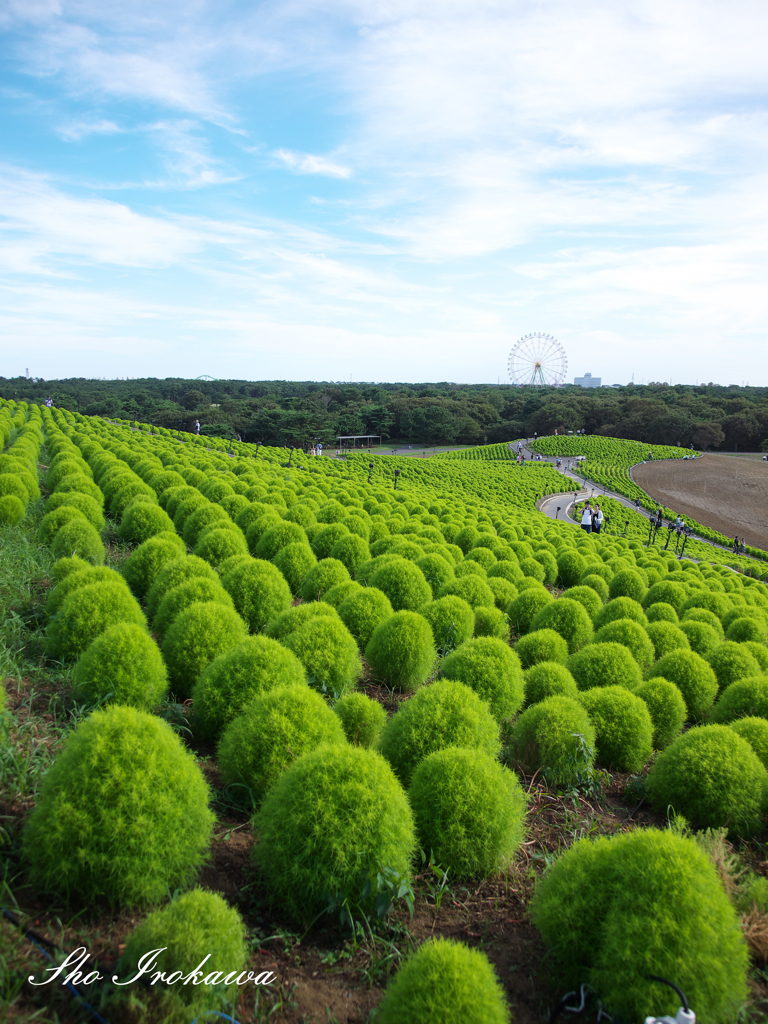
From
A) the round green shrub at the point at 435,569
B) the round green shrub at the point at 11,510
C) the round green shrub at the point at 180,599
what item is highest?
the round green shrub at the point at 11,510

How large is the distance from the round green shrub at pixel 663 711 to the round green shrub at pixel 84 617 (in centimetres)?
588

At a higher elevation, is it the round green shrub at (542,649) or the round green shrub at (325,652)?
the round green shrub at (325,652)

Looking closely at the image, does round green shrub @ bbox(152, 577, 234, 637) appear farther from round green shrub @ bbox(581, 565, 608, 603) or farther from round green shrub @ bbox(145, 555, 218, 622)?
round green shrub @ bbox(581, 565, 608, 603)

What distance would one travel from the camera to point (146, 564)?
315 inches

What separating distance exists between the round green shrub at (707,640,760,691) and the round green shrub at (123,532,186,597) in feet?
27.6

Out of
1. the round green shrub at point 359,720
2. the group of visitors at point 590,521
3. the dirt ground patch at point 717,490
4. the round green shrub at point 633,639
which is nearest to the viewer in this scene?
the round green shrub at point 359,720


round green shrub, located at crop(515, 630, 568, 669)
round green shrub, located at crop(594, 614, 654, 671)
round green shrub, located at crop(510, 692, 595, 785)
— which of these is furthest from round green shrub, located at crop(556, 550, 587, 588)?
round green shrub, located at crop(510, 692, 595, 785)

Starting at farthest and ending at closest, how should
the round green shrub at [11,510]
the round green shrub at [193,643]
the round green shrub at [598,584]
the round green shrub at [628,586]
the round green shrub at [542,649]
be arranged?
the round green shrub at [628,586], the round green shrub at [598,584], the round green shrub at [11,510], the round green shrub at [542,649], the round green shrub at [193,643]

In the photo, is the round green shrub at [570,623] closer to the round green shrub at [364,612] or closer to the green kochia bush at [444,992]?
the round green shrub at [364,612]

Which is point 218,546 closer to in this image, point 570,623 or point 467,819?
point 570,623

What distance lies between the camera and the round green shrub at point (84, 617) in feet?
18.0

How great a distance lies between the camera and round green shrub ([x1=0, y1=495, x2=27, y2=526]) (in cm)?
990

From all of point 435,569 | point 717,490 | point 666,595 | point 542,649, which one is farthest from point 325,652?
point 717,490

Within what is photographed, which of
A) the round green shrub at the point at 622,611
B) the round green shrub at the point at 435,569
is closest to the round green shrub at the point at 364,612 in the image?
the round green shrub at the point at 435,569
